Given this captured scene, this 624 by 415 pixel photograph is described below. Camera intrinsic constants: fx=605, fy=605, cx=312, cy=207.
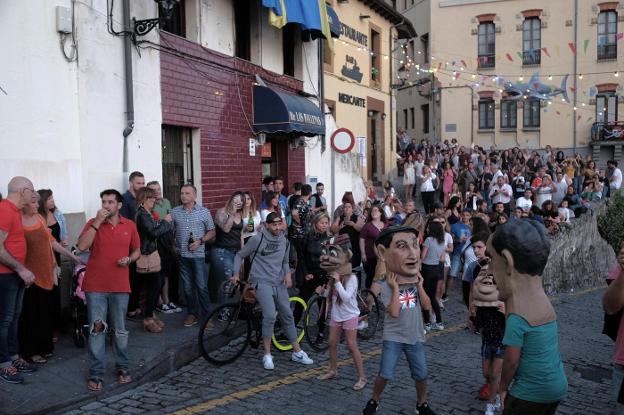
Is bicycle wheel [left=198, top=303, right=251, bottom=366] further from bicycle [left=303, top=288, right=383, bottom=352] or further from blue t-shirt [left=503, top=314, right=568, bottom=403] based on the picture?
blue t-shirt [left=503, top=314, right=568, bottom=403]

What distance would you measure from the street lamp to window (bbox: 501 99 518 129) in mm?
26399

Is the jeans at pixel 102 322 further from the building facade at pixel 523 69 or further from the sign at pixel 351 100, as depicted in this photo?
the building facade at pixel 523 69

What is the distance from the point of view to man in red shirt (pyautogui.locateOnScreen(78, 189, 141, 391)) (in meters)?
5.82

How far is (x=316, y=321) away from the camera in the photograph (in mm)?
7582

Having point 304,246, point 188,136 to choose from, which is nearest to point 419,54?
point 188,136

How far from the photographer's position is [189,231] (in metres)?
7.98

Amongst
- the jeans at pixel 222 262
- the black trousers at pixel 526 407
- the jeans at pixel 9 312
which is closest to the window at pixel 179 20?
the jeans at pixel 222 262

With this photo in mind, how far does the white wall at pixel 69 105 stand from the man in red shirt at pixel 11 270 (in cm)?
157

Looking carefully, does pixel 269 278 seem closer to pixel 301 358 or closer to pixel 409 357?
pixel 301 358

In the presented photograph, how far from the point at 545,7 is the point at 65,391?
31157 mm

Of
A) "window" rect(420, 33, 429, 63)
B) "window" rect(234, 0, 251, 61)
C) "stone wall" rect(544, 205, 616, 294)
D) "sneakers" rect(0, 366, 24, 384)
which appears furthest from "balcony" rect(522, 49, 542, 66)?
"sneakers" rect(0, 366, 24, 384)

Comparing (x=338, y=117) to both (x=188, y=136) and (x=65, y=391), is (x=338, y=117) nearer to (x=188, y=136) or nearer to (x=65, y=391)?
(x=188, y=136)

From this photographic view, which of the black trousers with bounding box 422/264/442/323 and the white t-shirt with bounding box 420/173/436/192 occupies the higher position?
the white t-shirt with bounding box 420/173/436/192

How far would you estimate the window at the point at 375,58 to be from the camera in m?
21.2
